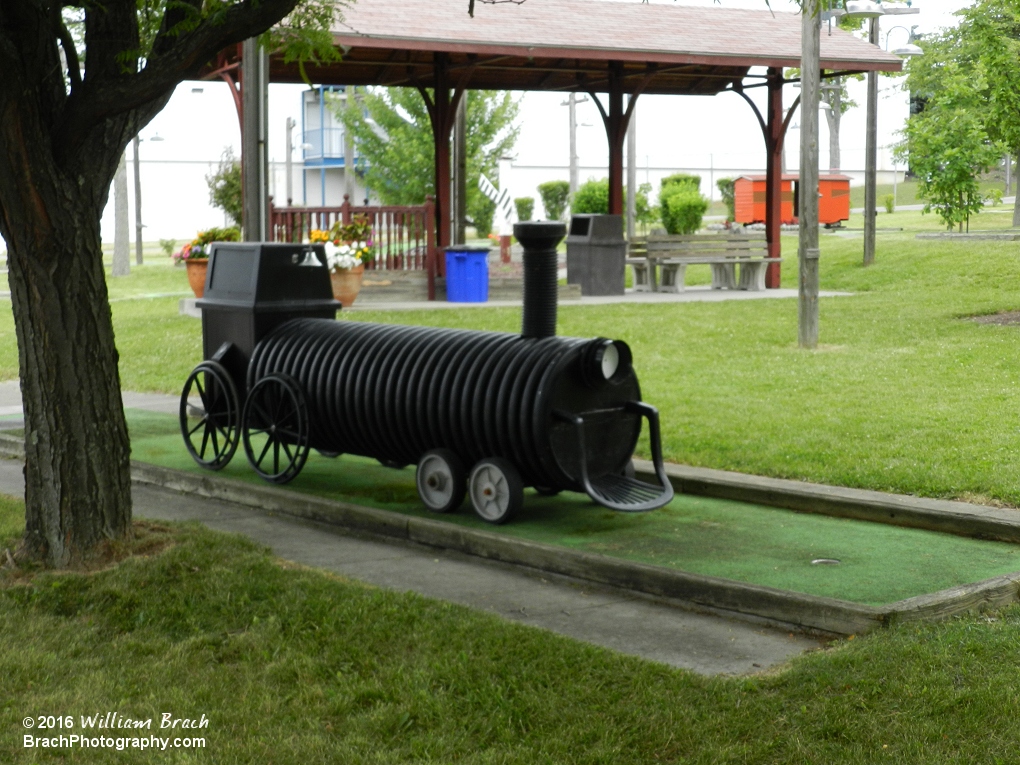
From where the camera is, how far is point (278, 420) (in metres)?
9.09

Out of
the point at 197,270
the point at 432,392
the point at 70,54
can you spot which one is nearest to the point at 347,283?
the point at 197,270

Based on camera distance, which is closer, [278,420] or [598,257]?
[278,420]

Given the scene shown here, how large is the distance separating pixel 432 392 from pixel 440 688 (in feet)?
10.9

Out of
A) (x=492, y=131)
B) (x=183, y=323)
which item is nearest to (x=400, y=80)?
(x=183, y=323)

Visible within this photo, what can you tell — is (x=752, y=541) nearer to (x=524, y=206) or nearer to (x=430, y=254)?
(x=430, y=254)

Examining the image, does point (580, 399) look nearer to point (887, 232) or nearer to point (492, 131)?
point (887, 232)

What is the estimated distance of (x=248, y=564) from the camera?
21.7 feet

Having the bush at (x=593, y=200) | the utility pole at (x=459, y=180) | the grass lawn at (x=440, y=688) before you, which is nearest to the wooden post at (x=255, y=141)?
the grass lawn at (x=440, y=688)

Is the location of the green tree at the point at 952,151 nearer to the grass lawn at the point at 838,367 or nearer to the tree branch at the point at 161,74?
the grass lawn at the point at 838,367

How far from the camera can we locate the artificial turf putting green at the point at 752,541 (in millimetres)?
6488

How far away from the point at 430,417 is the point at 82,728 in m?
3.70

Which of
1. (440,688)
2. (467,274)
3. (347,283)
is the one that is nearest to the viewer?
(440,688)

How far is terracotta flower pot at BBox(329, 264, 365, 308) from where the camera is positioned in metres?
19.5

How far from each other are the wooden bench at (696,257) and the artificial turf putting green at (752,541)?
15.4 meters
